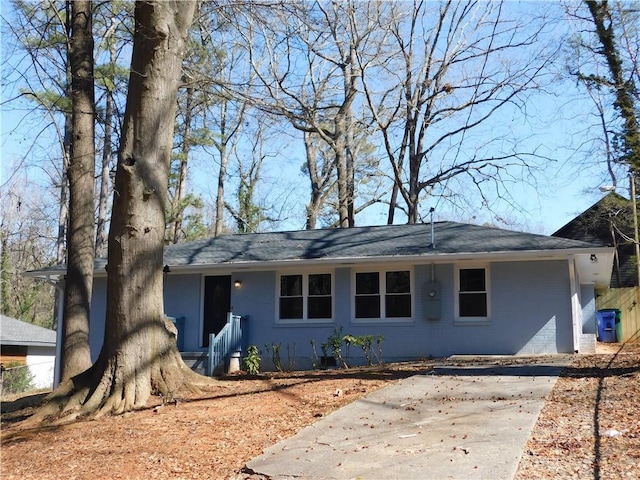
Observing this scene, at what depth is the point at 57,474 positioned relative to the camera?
19.9 feet

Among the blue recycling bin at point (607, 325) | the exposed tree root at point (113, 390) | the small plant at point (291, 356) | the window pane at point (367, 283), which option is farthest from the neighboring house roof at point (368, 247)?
the exposed tree root at point (113, 390)

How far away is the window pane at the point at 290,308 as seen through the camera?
15484 millimetres

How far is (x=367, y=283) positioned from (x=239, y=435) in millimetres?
8746

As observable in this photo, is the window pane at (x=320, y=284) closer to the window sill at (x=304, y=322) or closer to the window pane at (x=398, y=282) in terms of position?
the window sill at (x=304, y=322)

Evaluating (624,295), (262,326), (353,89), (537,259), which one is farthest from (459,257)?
(624,295)

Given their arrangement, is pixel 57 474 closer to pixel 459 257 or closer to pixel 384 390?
pixel 384 390

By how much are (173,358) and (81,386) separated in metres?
1.30

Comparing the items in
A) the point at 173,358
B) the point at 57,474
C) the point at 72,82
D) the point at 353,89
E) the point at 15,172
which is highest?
the point at 353,89

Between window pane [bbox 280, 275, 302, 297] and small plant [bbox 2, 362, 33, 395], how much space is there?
12454 millimetres

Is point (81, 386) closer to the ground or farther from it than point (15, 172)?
closer to the ground

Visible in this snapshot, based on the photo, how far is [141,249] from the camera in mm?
8930

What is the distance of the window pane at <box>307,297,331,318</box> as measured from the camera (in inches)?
605

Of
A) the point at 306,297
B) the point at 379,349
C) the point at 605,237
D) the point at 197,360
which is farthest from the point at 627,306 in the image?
the point at 197,360

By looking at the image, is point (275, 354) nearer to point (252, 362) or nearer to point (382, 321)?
point (252, 362)
